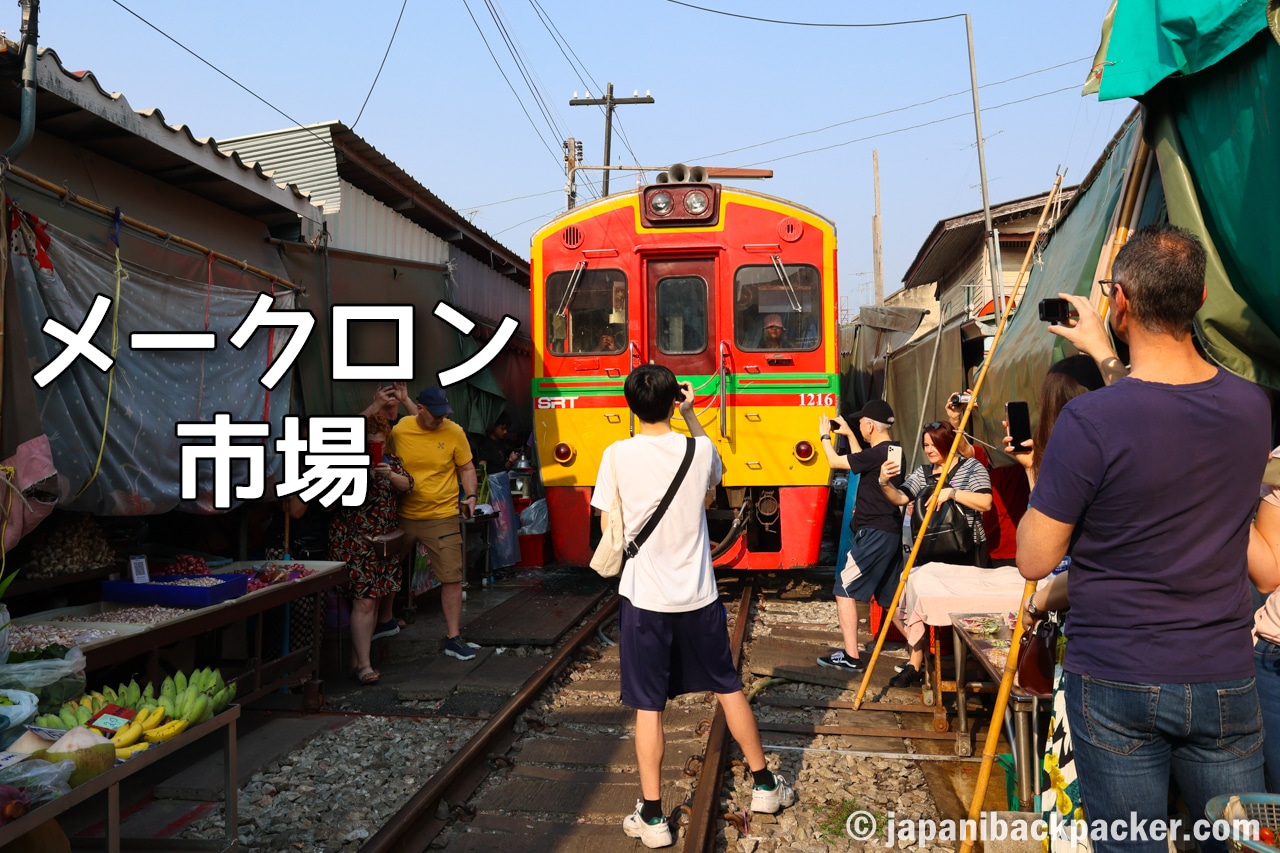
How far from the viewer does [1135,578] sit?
216cm

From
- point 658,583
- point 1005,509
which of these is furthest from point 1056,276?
point 1005,509

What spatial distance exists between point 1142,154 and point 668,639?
8.57ft

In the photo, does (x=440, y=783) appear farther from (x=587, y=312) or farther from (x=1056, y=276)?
(x=587, y=312)

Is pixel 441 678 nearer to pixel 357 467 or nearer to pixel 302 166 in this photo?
pixel 357 467

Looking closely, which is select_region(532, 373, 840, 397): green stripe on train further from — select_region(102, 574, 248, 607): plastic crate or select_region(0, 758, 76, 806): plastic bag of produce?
select_region(0, 758, 76, 806): plastic bag of produce

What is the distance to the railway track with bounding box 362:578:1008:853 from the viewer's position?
3.96 m

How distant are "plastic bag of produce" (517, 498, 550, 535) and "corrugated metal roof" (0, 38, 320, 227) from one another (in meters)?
3.79

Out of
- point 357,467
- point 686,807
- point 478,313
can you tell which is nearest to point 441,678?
point 357,467

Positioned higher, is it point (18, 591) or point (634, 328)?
point (634, 328)

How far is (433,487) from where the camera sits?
257 inches

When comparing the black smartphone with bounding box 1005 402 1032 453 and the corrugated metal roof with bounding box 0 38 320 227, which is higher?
the corrugated metal roof with bounding box 0 38 320 227

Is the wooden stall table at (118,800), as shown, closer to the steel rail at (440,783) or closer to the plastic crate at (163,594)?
the steel rail at (440,783)

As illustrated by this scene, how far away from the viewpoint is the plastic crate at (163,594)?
4793 mm

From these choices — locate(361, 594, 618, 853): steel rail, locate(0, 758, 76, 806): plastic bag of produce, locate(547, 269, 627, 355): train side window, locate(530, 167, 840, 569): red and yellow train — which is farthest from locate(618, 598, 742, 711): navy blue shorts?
locate(547, 269, 627, 355): train side window
